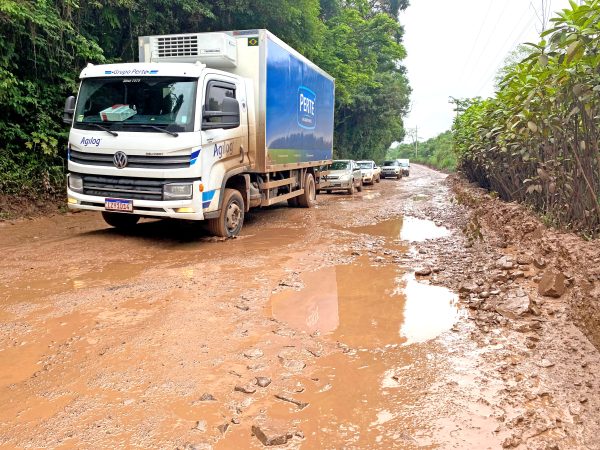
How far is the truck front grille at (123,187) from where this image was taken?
6.91 metres

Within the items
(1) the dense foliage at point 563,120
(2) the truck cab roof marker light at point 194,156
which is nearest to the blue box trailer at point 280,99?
(2) the truck cab roof marker light at point 194,156

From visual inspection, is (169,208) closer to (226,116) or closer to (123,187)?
(123,187)

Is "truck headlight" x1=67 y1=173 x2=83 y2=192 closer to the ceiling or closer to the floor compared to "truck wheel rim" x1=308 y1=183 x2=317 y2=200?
closer to the ceiling

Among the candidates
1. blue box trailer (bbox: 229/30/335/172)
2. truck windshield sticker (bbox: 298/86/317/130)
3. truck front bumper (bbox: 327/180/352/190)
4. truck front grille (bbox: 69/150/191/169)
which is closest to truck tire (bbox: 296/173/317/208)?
blue box trailer (bbox: 229/30/335/172)

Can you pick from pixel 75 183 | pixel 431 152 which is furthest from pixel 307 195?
pixel 431 152

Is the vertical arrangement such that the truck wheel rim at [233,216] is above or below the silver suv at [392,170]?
above

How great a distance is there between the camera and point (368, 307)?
16.3 ft

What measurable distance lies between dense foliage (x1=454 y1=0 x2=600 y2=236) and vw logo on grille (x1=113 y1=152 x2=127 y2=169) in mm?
5455

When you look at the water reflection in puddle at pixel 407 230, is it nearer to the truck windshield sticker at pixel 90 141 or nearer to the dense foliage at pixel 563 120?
the dense foliage at pixel 563 120

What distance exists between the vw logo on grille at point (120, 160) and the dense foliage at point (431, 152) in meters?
40.5

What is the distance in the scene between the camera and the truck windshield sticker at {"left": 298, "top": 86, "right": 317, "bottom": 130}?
36.2 ft

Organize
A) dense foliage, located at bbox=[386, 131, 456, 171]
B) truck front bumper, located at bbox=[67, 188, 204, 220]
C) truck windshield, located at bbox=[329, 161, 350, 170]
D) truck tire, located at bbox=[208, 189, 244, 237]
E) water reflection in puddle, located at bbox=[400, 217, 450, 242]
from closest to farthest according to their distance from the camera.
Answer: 1. truck front bumper, located at bbox=[67, 188, 204, 220]
2. truck tire, located at bbox=[208, 189, 244, 237]
3. water reflection in puddle, located at bbox=[400, 217, 450, 242]
4. truck windshield, located at bbox=[329, 161, 350, 170]
5. dense foliage, located at bbox=[386, 131, 456, 171]

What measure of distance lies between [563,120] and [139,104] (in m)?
5.89

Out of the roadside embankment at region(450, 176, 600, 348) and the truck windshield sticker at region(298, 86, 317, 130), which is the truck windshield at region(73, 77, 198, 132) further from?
the roadside embankment at region(450, 176, 600, 348)
